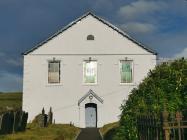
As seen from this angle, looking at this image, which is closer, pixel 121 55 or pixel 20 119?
pixel 20 119

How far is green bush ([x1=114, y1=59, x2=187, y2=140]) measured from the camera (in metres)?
13.5

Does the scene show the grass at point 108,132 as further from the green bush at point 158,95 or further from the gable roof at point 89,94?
the green bush at point 158,95

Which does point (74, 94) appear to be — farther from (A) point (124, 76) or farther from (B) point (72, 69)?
(A) point (124, 76)

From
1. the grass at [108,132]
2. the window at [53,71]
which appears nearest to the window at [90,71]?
the window at [53,71]

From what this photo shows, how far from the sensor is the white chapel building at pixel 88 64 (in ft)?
143

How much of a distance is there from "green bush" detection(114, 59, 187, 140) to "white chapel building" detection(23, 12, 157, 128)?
2735 cm

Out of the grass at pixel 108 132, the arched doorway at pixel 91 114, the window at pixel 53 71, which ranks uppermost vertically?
the window at pixel 53 71

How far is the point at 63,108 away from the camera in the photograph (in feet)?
142

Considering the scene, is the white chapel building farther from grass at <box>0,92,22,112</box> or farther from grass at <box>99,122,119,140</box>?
grass at <box>0,92,22,112</box>

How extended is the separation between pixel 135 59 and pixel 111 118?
6681 millimetres

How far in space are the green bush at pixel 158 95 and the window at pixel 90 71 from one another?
27.4 m

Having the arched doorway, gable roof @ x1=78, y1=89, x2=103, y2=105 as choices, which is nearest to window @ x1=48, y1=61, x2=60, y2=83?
gable roof @ x1=78, y1=89, x2=103, y2=105

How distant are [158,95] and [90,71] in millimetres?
30194

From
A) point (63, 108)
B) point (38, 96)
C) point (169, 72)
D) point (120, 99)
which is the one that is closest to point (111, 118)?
point (120, 99)
